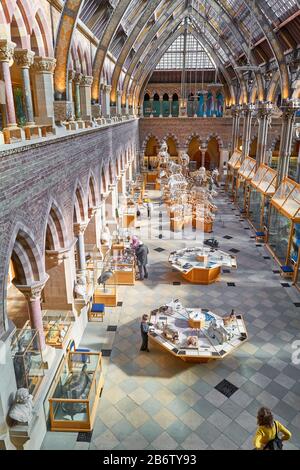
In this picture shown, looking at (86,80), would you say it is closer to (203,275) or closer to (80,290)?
(80,290)

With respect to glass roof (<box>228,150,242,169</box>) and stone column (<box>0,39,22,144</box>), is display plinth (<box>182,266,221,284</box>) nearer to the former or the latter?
stone column (<box>0,39,22,144</box>)

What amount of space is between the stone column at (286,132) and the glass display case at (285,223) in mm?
940

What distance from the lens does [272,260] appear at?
1387 centimetres

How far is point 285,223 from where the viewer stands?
43.4 feet

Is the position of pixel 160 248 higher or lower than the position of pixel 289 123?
lower

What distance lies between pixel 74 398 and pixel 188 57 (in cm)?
2988

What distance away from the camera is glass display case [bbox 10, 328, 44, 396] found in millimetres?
5688

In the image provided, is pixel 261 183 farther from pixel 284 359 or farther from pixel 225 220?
pixel 284 359

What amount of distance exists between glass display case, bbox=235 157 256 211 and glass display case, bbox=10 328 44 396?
49.4 ft

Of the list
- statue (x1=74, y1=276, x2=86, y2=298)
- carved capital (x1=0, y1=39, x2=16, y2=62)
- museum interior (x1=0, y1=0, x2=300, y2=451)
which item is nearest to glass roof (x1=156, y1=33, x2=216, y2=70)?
museum interior (x1=0, y1=0, x2=300, y2=451)

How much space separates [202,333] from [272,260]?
6.67m

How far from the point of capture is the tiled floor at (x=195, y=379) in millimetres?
6355

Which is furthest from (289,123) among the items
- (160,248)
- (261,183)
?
(160,248)

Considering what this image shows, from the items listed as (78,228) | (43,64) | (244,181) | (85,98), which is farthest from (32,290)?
(244,181)
